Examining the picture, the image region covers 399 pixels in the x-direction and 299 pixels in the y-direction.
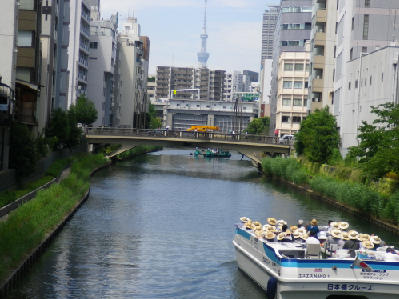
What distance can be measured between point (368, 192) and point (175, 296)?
25241mm

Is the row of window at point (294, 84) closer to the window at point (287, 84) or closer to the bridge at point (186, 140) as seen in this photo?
the window at point (287, 84)

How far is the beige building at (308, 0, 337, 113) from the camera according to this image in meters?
96.2

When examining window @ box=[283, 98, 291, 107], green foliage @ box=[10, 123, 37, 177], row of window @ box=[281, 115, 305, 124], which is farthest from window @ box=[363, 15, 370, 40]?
window @ box=[283, 98, 291, 107]

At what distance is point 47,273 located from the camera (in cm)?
3166

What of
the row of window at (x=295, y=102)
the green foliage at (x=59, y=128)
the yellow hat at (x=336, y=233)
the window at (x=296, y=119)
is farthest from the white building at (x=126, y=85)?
the yellow hat at (x=336, y=233)

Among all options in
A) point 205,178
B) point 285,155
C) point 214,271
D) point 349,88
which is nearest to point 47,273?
point 214,271

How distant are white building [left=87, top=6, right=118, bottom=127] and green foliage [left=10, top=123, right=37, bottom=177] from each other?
264 ft


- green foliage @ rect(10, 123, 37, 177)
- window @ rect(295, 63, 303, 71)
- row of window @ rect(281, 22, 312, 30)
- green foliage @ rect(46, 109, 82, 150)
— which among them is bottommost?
green foliage @ rect(10, 123, 37, 177)

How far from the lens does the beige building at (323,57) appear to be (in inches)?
3787

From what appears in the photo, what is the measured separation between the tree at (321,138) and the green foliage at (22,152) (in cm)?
3234

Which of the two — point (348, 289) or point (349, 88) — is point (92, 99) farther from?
point (348, 289)

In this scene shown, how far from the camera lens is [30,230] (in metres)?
34.0

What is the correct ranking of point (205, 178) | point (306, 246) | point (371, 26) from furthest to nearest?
point (205, 178) < point (371, 26) < point (306, 246)

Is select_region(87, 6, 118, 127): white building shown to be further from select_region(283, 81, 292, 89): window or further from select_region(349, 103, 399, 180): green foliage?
select_region(349, 103, 399, 180): green foliage
